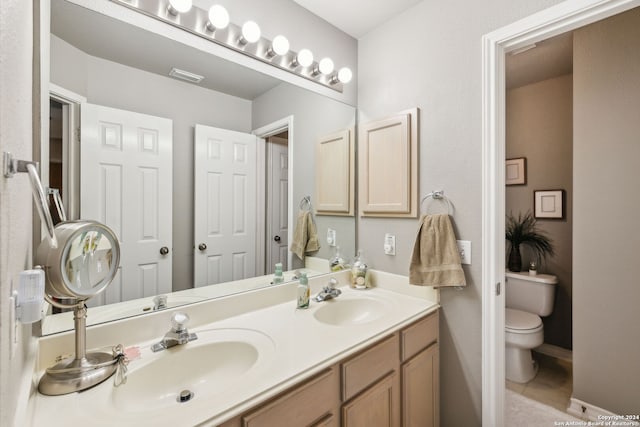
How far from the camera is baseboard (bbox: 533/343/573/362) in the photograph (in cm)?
246

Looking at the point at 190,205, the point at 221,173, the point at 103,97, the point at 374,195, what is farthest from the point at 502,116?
the point at 103,97

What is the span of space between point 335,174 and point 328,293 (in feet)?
2.46

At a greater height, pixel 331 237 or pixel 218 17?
pixel 218 17

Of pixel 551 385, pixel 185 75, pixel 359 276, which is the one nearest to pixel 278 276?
pixel 359 276

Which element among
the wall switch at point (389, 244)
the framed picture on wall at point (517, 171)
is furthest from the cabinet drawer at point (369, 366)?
the framed picture on wall at point (517, 171)

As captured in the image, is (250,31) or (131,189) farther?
(250,31)

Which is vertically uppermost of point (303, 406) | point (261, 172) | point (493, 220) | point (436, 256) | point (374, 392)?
point (261, 172)

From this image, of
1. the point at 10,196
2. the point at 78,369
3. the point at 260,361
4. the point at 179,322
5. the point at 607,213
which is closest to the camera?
the point at 10,196

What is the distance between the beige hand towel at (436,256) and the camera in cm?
139

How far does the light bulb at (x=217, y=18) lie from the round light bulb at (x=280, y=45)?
26 cm

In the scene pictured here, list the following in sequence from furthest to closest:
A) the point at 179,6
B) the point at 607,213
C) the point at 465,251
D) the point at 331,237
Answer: the point at 331,237 < the point at 607,213 < the point at 465,251 < the point at 179,6

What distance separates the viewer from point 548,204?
2.58 meters

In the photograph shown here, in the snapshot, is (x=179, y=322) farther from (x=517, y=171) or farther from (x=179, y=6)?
(x=517, y=171)

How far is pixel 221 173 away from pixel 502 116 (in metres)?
1.35
